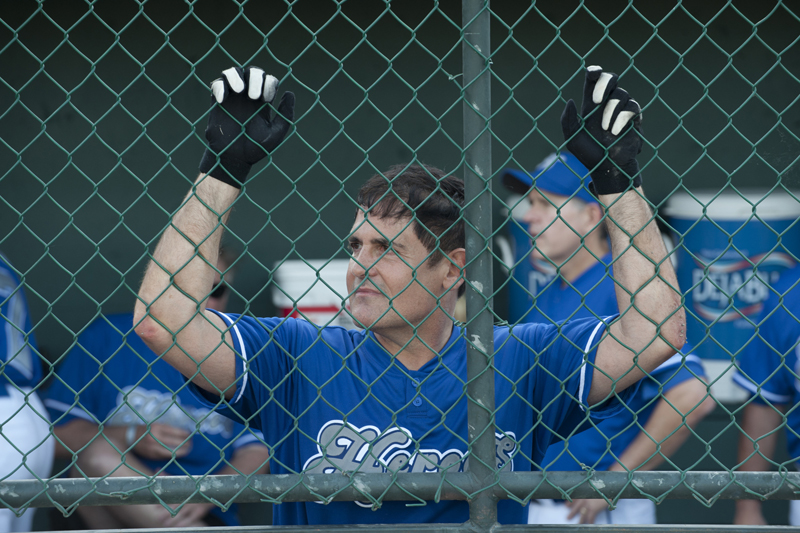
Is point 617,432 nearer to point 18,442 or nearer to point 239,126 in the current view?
point 239,126

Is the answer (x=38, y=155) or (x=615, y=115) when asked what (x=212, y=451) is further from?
(x=615, y=115)

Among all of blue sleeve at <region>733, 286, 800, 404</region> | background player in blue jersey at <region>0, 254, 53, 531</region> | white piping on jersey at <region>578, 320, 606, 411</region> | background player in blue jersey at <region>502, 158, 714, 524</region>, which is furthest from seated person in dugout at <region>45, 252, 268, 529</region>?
blue sleeve at <region>733, 286, 800, 404</region>

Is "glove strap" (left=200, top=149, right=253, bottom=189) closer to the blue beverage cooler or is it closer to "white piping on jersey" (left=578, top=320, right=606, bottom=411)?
"white piping on jersey" (left=578, top=320, right=606, bottom=411)

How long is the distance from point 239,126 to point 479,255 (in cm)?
63

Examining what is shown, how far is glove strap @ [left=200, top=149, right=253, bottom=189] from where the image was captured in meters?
1.61

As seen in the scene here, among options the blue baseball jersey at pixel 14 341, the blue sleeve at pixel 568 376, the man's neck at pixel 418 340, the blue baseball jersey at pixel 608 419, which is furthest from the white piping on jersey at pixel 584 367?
the blue baseball jersey at pixel 14 341

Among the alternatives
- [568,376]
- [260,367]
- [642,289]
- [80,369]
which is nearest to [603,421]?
[568,376]

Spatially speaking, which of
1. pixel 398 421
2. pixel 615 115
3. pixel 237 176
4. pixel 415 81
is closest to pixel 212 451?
pixel 398 421

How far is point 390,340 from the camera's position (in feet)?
6.17

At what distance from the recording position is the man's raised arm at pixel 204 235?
1.57 meters

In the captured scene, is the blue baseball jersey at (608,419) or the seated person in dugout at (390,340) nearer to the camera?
the seated person in dugout at (390,340)

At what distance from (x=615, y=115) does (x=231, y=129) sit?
2.90 feet

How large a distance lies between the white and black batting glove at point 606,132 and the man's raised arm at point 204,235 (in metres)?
0.69

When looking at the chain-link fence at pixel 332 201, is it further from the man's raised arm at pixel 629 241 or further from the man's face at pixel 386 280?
the man's raised arm at pixel 629 241
